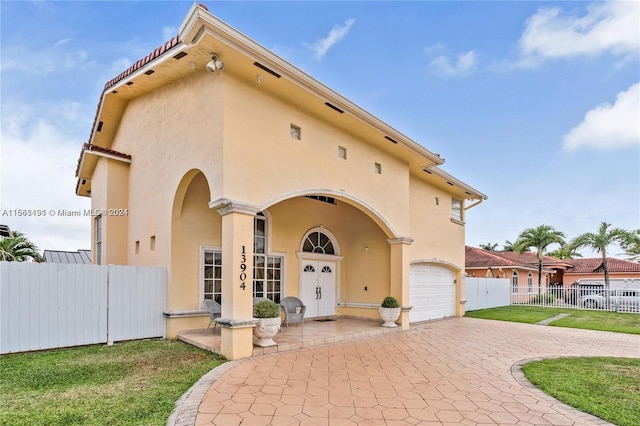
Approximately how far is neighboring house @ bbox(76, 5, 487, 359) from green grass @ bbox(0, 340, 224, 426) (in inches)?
48.8

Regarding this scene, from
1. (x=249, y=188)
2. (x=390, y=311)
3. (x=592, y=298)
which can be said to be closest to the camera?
(x=249, y=188)

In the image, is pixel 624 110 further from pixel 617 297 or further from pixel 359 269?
pixel 359 269

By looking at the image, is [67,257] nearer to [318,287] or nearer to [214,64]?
[318,287]

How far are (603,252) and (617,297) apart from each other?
5784 mm

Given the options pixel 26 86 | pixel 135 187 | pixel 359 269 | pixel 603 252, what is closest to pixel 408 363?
pixel 359 269

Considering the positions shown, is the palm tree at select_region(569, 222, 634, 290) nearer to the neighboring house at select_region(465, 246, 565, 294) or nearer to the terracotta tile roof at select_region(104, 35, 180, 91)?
the neighboring house at select_region(465, 246, 565, 294)

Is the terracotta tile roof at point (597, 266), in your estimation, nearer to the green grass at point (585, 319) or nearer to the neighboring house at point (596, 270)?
the neighboring house at point (596, 270)

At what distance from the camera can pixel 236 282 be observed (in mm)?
7402

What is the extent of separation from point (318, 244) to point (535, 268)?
23.4m

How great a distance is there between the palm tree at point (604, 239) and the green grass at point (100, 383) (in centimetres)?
2509

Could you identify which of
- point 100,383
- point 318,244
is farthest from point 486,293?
point 100,383

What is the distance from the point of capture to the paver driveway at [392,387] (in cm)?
464

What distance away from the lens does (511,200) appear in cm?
2770

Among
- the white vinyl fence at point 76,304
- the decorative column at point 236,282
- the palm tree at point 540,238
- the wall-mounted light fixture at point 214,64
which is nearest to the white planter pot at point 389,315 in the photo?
the decorative column at point 236,282
